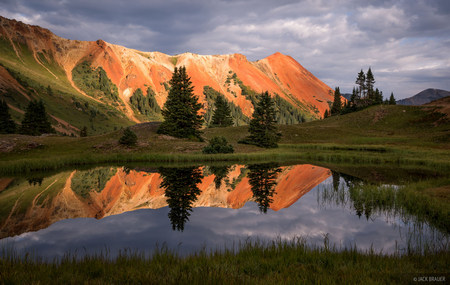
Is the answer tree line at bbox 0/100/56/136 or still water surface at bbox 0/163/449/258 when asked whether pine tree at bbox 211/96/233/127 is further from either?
still water surface at bbox 0/163/449/258

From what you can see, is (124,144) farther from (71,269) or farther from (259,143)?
(71,269)

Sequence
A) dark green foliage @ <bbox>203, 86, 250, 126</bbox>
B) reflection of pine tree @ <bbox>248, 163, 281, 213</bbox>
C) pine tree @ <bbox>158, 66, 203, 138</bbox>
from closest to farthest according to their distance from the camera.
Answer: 1. reflection of pine tree @ <bbox>248, 163, 281, 213</bbox>
2. pine tree @ <bbox>158, 66, 203, 138</bbox>
3. dark green foliage @ <bbox>203, 86, 250, 126</bbox>

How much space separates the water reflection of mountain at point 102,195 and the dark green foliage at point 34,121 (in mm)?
41328

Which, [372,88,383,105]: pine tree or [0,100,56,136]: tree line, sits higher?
[372,88,383,105]: pine tree

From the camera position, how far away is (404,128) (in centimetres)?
6744

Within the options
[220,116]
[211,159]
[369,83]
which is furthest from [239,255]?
[369,83]

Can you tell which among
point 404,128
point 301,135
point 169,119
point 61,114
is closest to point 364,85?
point 404,128

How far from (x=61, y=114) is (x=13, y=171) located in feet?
294

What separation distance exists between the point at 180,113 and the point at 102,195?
31.4m

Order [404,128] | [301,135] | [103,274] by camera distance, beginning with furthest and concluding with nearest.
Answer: [404,128], [301,135], [103,274]

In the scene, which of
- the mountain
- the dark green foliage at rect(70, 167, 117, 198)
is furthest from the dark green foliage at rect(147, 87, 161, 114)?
the dark green foliage at rect(70, 167, 117, 198)

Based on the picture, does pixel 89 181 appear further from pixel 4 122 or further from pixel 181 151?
pixel 4 122

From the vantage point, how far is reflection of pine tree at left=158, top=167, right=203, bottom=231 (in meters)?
11.8

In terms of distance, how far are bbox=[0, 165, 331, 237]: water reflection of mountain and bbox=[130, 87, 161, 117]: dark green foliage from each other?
135797mm
